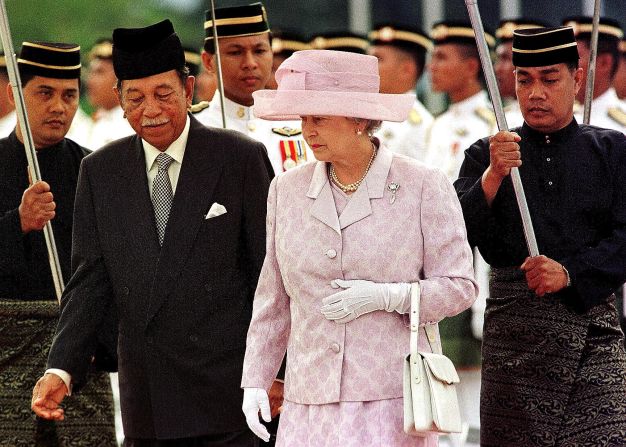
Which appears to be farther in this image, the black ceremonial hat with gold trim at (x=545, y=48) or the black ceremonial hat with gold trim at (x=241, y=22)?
the black ceremonial hat with gold trim at (x=241, y=22)

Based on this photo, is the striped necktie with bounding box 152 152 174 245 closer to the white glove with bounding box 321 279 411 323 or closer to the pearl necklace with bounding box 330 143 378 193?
the pearl necklace with bounding box 330 143 378 193

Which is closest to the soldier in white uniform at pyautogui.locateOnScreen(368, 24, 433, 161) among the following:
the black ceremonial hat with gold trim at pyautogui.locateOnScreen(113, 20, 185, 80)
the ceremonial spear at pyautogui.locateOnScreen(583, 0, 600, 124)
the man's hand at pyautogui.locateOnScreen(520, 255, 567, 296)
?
the ceremonial spear at pyautogui.locateOnScreen(583, 0, 600, 124)

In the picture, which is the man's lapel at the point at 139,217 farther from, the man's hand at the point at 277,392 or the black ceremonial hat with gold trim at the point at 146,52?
the man's hand at the point at 277,392

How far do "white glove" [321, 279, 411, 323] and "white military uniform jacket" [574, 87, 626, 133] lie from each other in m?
5.47

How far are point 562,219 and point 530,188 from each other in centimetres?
19

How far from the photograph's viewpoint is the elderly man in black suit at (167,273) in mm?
6395

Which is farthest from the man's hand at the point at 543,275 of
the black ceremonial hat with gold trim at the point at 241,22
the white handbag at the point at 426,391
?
the black ceremonial hat with gold trim at the point at 241,22

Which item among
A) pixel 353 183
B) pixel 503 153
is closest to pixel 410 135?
pixel 503 153

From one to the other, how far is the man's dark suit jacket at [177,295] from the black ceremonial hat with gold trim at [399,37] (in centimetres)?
681

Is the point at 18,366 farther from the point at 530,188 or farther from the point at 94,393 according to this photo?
the point at 530,188

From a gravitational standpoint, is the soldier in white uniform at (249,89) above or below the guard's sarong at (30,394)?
above

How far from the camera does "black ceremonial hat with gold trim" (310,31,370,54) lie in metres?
12.3

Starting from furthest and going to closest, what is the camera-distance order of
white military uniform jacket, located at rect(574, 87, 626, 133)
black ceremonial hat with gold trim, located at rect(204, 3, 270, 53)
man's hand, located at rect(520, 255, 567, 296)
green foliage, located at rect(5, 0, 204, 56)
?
green foliage, located at rect(5, 0, 204, 56) < white military uniform jacket, located at rect(574, 87, 626, 133) < black ceremonial hat with gold trim, located at rect(204, 3, 270, 53) < man's hand, located at rect(520, 255, 567, 296)

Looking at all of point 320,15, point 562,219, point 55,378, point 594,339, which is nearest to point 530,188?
point 562,219
